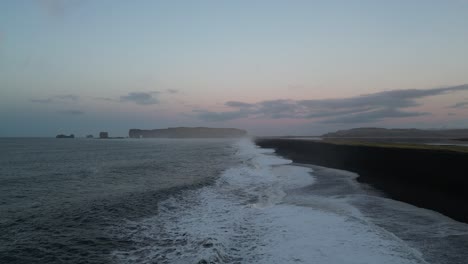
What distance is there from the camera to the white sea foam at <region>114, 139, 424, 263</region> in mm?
8609

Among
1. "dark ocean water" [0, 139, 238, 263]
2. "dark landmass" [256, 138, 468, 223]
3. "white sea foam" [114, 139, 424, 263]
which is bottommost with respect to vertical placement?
"dark ocean water" [0, 139, 238, 263]

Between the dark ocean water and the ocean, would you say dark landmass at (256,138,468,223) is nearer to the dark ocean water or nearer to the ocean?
the ocean

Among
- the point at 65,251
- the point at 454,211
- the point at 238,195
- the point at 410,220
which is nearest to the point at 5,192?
the point at 65,251

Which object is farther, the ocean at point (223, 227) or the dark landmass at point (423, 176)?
the dark landmass at point (423, 176)

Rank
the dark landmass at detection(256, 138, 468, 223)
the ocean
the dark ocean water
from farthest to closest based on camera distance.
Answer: the dark landmass at detection(256, 138, 468, 223) < the dark ocean water < the ocean

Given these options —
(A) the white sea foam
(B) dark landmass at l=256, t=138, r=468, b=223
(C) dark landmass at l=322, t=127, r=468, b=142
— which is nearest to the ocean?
(A) the white sea foam

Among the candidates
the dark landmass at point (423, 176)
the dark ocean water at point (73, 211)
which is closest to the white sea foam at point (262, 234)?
the dark ocean water at point (73, 211)

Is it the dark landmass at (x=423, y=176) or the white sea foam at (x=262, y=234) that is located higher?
the dark landmass at (x=423, y=176)

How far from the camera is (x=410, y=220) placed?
11852mm

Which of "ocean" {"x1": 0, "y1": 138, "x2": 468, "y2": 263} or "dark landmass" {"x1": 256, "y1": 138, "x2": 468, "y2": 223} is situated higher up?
"dark landmass" {"x1": 256, "y1": 138, "x2": 468, "y2": 223}

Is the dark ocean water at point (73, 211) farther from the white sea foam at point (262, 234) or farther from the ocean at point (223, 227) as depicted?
the white sea foam at point (262, 234)

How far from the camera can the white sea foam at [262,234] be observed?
8609 mm

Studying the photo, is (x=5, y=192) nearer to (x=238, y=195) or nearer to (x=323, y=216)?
(x=238, y=195)

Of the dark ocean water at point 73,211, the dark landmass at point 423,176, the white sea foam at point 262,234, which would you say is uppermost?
the dark landmass at point 423,176
